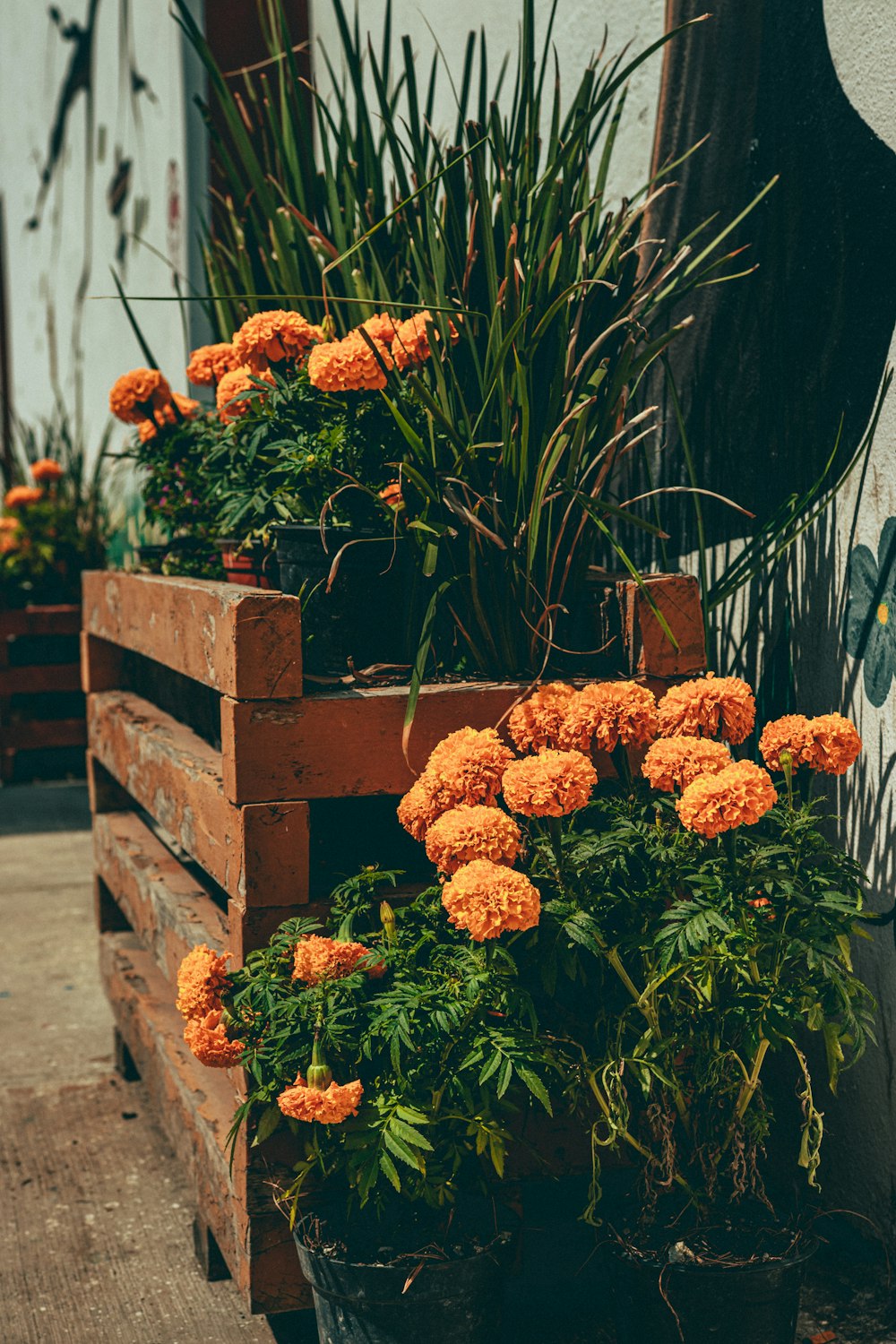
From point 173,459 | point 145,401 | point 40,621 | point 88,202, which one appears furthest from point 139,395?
point 88,202

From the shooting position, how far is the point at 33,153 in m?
8.01

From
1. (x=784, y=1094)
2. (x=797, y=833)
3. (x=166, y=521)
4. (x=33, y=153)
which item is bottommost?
(x=784, y=1094)

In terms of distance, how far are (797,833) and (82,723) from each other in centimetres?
474

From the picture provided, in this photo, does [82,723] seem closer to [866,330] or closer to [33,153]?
[33,153]

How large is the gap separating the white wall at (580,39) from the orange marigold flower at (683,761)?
4.16 ft

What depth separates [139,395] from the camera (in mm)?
2549

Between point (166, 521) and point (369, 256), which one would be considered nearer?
point (369, 256)

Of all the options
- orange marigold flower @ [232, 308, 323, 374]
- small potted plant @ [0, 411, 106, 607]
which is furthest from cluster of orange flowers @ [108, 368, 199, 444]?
small potted plant @ [0, 411, 106, 607]

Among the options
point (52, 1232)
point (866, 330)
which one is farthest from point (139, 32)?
point (52, 1232)

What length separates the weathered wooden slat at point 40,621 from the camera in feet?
18.9

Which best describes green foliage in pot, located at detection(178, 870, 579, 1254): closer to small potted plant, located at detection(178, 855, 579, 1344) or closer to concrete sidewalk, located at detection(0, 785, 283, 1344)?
small potted plant, located at detection(178, 855, 579, 1344)

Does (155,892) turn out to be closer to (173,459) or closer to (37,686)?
(173,459)

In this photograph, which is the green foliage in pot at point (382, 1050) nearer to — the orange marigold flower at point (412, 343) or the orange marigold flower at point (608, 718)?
the orange marigold flower at point (608, 718)

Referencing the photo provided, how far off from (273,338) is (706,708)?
97cm
